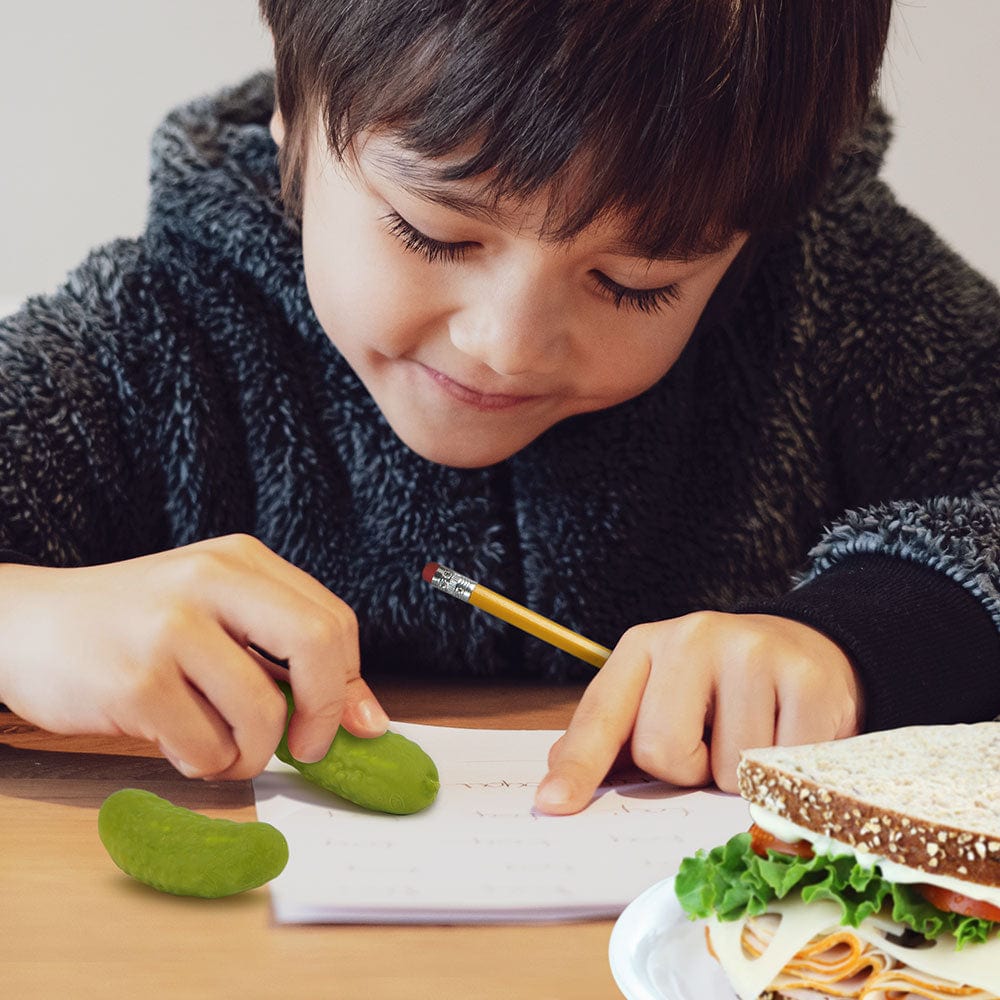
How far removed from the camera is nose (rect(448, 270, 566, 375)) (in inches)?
26.0

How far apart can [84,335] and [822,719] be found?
559 millimetres

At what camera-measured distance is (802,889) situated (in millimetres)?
412

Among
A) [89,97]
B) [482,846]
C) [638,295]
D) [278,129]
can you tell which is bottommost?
[482,846]

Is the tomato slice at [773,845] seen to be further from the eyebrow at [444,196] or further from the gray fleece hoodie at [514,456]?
the gray fleece hoodie at [514,456]

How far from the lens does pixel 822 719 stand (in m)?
0.64

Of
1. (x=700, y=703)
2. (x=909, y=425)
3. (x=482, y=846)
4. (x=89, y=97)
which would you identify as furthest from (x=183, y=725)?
(x=89, y=97)

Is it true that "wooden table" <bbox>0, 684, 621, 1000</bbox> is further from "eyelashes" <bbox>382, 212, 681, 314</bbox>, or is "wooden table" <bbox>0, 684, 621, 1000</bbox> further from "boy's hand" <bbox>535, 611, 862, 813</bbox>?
"eyelashes" <bbox>382, 212, 681, 314</bbox>

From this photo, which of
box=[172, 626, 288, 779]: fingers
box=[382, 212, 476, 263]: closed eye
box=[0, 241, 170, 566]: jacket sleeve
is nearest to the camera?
box=[172, 626, 288, 779]: fingers

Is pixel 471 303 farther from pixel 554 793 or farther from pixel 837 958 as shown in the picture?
pixel 837 958

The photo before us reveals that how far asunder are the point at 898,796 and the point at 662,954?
9 cm

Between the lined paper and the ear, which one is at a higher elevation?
the ear

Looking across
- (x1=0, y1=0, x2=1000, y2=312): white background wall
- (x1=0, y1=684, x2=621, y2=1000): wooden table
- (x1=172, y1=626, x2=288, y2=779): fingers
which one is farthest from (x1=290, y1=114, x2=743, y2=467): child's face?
(x1=0, y1=0, x2=1000, y2=312): white background wall

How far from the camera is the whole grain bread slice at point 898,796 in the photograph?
0.39 meters

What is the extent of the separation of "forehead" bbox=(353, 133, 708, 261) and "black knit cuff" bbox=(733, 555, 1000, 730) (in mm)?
233
